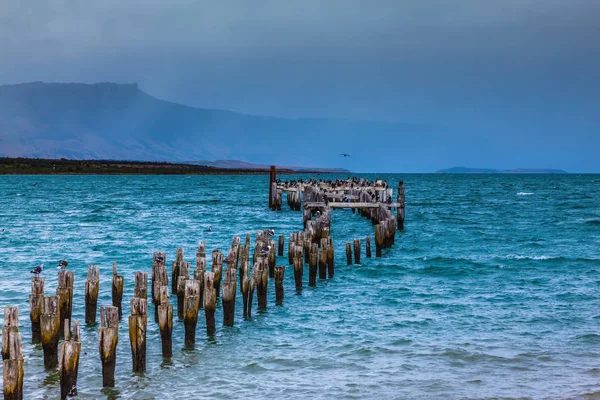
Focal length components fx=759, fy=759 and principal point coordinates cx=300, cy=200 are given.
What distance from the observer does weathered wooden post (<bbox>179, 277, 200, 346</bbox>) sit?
538 inches

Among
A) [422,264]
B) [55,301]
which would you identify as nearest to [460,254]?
[422,264]

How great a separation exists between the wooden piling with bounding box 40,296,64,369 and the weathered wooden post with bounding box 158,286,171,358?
1.68m

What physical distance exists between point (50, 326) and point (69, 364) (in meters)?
1.57

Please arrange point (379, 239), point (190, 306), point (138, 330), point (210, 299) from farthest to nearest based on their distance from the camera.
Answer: point (379, 239)
point (210, 299)
point (190, 306)
point (138, 330)

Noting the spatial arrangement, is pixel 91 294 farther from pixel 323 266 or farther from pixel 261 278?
pixel 323 266

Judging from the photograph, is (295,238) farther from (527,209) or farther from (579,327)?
(527,209)

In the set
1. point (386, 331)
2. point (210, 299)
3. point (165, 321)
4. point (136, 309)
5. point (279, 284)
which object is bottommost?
point (386, 331)

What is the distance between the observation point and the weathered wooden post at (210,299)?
14.5 metres

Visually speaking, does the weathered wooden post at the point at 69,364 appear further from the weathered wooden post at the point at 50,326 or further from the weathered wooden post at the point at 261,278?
the weathered wooden post at the point at 261,278

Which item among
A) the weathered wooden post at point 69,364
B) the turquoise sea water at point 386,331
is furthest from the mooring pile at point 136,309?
the turquoise sea water at point 386,331

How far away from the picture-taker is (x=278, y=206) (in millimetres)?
59812

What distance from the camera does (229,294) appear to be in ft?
50.7

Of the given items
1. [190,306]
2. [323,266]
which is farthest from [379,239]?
[190,306]

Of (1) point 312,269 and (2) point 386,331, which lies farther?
(1) point 312,269
